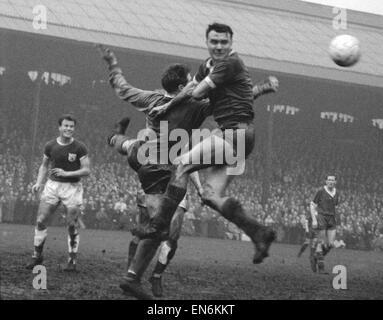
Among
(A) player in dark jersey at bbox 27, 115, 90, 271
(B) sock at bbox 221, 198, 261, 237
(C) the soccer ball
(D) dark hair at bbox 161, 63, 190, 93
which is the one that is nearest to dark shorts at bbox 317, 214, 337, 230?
(C) the soccer ball

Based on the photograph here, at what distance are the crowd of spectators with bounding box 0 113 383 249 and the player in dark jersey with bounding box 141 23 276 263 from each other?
12677 millimetres

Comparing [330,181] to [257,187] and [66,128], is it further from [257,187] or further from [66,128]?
[257,187]

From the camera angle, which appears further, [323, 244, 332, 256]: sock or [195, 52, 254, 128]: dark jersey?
[323, 244, 332, 256]: sock

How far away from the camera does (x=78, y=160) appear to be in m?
9.73

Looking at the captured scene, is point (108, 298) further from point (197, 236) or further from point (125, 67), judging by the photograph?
point (125, 67)

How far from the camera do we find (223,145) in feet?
22.7

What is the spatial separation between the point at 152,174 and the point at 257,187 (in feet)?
57.5

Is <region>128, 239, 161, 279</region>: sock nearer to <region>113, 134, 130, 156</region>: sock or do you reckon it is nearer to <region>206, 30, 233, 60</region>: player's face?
<region>113, 134, 130, 156</region>: sock

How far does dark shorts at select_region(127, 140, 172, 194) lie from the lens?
24.9 ft

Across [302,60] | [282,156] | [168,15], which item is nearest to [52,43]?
[168,15]

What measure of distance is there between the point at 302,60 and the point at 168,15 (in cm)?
498

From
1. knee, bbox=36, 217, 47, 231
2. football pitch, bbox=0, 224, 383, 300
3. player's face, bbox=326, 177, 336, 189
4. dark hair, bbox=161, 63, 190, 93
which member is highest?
dark hair, bbox=161, 63, 190, 93

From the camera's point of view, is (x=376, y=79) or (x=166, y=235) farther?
(x=376, y=79)

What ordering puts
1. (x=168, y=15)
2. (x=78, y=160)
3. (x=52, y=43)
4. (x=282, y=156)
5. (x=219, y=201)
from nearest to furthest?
(x=219, y=201)
(x=78, y=160)
(x=52, y=43)
(x=168, y=15)
(x=282, y=156)
